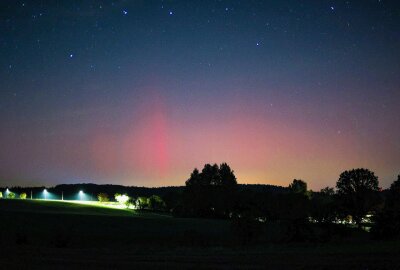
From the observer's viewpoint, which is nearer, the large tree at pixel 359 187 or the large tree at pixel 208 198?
the large tree at pixel 359 187

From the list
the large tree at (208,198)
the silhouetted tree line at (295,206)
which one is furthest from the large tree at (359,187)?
the large tree at (208,198)

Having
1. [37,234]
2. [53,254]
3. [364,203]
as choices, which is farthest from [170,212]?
[53,254]

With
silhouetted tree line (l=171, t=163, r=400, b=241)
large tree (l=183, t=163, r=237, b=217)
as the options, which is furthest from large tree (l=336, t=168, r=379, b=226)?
large tree (l=183, t=163, r=237, b=217)

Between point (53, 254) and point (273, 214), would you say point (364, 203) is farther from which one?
point (53, 254)

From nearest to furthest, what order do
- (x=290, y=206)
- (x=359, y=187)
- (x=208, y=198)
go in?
1. (x=359, y=187)
2. (x=290, y=206)
3. (x=208, y=198)

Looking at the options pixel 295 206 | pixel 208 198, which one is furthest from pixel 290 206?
pixel 208 198

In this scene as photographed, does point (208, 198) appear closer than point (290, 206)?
No

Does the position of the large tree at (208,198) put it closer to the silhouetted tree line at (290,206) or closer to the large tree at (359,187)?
the silhouetted tree line at (290,206)

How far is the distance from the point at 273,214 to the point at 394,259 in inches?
2408

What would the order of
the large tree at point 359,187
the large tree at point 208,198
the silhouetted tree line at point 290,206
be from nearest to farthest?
the silhouetted tree line at point 290,206
the large tree at point 359,187
the large tree at point 208,198

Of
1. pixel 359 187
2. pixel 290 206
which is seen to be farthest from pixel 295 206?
pixel 359 187

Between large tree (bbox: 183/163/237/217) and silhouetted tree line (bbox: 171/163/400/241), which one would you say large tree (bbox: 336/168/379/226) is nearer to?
silhouetted tree line (bbox: 171/163/400/241)

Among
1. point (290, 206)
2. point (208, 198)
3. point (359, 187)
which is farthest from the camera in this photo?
point (208, 198)

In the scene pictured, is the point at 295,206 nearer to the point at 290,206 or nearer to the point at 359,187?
the point at 290,206
